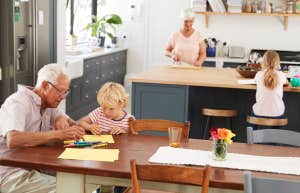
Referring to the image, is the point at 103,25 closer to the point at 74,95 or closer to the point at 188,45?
the point at 74,95

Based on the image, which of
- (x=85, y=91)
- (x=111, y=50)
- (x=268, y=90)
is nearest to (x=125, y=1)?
(x=111, y=50)

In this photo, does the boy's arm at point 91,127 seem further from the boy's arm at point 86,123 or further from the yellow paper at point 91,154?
the yellow paper at point 91,154

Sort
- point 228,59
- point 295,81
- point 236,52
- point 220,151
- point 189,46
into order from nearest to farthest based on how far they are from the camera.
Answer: point 220,151 < point 295,81 < point 189,46 < point 228,59 < point 236,52

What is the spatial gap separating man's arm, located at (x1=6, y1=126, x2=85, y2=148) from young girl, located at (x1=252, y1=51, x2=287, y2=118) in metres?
2.10

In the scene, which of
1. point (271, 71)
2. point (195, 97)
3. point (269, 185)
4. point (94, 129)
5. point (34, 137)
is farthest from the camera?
point (195, 97)

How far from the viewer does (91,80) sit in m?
7.13

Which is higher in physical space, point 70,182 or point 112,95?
point 112,95

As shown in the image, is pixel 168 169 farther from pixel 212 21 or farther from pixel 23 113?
pixel 212 21

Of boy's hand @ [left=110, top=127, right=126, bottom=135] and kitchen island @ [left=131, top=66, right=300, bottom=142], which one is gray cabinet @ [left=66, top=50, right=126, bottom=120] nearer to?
Answer: kitchen island @ [left=131, top=66, right=300, bottom=142]

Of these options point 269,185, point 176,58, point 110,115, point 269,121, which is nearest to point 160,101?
point 269,121

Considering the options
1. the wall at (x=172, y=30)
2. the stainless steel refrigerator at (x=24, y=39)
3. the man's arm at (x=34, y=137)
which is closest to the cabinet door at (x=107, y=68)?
the wall at (x=172, y=30)

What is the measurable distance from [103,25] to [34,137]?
5724 millimetres

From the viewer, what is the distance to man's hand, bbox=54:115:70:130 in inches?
120

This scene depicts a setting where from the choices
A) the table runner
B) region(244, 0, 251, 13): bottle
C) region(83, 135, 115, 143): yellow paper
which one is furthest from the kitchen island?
region(244, 0, 251, 13): bottle
